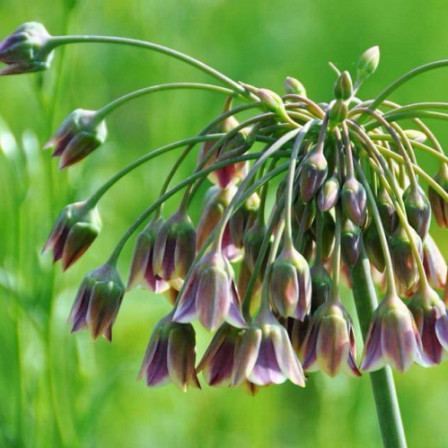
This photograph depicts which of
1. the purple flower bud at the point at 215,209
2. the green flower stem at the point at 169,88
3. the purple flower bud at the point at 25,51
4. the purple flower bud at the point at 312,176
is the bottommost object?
the purple flower bud at the point at 312,176

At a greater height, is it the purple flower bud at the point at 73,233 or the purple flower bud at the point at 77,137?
the purple flower bud at the point at 77,137

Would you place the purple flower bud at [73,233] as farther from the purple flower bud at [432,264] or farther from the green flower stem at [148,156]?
the purple flower bud at [432,264]

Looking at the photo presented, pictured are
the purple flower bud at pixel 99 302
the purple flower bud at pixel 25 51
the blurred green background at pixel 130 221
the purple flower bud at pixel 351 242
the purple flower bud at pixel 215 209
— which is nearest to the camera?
the purple flower bud at pixel 351 242

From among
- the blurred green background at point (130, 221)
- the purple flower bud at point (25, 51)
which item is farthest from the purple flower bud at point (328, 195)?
the blurred green background at point (130, 221)

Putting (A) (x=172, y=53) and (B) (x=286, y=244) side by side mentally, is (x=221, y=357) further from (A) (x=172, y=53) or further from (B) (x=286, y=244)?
(A) (x=172, y=53)

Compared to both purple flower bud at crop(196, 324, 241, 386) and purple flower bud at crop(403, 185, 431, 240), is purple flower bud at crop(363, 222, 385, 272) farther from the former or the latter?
purple flower bud at crop(196, 324, 241, 386)

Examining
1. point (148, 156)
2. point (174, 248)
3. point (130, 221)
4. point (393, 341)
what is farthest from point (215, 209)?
point (130, 221)

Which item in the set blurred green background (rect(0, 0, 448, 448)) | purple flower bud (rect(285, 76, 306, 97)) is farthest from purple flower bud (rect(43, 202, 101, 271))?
blurred green background (rect(0, 0, 448, 448))
